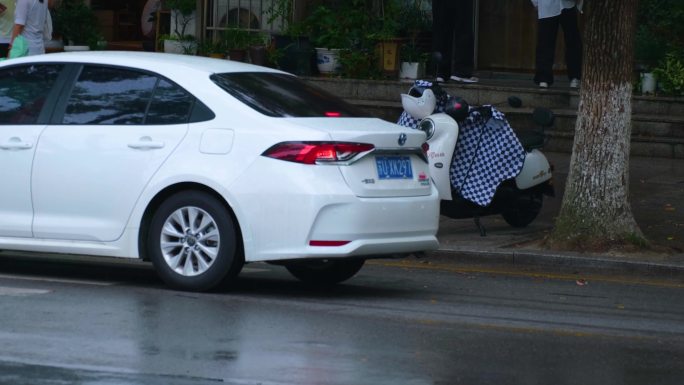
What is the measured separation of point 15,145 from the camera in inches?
382

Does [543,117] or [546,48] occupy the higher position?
[546,48]

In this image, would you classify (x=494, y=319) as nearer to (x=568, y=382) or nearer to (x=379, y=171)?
(x=379, y=171)

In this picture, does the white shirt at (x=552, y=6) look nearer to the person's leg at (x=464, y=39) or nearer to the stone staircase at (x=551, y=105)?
the stone staircase at (x=551, y=105)

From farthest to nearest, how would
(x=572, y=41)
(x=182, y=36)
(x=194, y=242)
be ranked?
(x=182, y=36) < (x=572, y=41) < (x=194, y=242)

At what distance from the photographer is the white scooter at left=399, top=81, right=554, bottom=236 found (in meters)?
12.2

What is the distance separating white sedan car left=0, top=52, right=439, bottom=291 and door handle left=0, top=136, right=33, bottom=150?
1 centimetres

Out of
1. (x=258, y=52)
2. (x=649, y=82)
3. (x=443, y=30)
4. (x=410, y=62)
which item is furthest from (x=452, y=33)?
(x=258, y=52)

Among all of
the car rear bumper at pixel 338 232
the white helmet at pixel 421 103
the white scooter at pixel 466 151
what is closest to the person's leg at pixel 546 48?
the white scooter at pixel 466 151

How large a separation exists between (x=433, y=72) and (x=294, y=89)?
953 centimetres

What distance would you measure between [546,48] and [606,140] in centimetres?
607

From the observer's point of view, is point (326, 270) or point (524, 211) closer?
point (326, 270)

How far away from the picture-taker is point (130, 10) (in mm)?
24984

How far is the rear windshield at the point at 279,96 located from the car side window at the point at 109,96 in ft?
1.67

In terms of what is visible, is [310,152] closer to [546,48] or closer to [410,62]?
[546,48]
